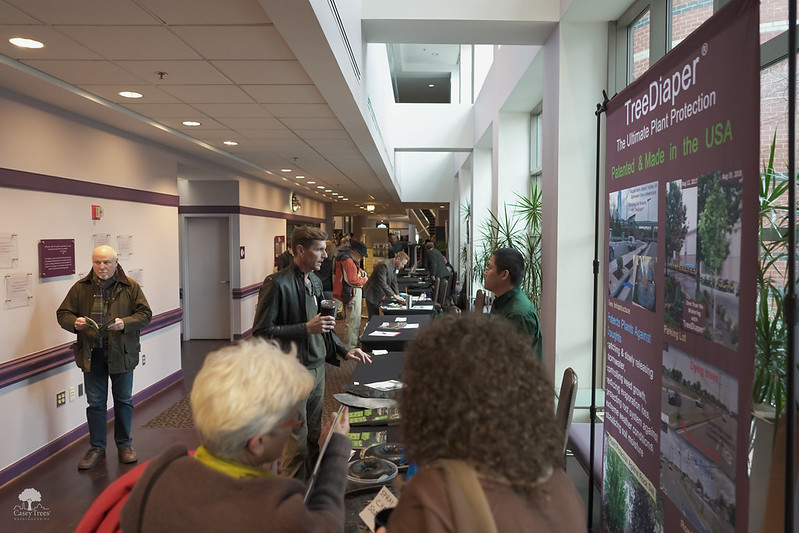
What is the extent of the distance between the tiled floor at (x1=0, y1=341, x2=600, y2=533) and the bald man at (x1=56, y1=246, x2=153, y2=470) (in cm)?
15

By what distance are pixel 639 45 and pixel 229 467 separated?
12.5 ft

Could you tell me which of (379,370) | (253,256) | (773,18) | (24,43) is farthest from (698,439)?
(253,256)

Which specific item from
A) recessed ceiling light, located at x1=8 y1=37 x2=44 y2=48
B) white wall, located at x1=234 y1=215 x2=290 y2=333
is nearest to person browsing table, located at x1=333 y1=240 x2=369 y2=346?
white wall, located at x1=234 y1=215 x2=290 y2=333

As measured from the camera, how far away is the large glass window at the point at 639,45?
3.60 meters

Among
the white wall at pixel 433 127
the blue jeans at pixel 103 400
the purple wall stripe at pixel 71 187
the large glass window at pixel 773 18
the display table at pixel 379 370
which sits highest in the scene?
the white wall at pixel 433 127

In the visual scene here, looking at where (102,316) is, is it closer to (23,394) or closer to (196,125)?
(23,394)

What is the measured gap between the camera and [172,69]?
11.4 feet

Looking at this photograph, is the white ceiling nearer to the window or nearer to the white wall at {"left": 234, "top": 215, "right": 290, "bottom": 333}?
the window

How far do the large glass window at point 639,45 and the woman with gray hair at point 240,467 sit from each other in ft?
11.2

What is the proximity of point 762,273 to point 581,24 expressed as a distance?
113 inches

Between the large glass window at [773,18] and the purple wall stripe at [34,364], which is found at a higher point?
the large glass window at [773,18]

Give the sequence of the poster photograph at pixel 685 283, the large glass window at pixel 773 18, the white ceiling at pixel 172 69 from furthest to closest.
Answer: the white ceiling at pixel 172 69 < the large glass window at pixel 773 18 < the poster photograph at pixel 685 283

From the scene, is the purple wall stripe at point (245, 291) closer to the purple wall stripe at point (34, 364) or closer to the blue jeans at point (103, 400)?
the purple wall stripe at point (34, 364)

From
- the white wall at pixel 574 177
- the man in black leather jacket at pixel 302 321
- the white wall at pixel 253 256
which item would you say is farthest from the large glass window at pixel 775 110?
the white wall at pixel 253 256
